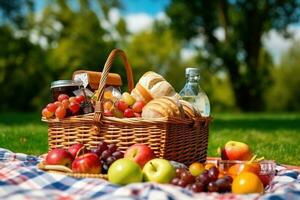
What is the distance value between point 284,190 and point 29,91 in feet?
84.4

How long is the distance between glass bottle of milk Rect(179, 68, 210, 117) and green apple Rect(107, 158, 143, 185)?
1.12m

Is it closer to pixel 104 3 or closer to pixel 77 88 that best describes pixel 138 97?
pixel 77 88

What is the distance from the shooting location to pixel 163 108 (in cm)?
Result: 321

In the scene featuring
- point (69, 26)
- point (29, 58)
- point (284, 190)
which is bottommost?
point (284, 190)

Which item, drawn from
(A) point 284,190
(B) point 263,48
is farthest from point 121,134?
(B) point 263,48

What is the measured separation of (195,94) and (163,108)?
0.63m

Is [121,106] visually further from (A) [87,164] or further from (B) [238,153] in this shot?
(B) [238,153]

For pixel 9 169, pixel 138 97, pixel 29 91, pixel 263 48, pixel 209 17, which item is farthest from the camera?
pixel 29 91

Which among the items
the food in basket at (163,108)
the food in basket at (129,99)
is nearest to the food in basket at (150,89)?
the food in basket at (129,99)

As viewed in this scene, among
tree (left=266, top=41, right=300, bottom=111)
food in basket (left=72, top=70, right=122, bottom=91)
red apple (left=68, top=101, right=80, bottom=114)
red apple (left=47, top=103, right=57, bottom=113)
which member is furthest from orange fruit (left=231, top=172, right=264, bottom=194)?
tree (left=266, top=41, right=300, bottom=111)

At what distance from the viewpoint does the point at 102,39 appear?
100ft

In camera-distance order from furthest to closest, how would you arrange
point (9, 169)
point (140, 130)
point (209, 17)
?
point (209, 17), point (140, 130), point (9, 169)

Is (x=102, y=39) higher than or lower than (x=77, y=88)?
higher

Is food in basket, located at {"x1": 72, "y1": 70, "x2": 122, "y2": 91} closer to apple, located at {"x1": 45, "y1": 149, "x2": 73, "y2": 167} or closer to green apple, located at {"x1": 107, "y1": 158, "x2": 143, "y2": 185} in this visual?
apple, located at {"x1": 45, "y1": 149, "x2": 73, "y2": 167}
